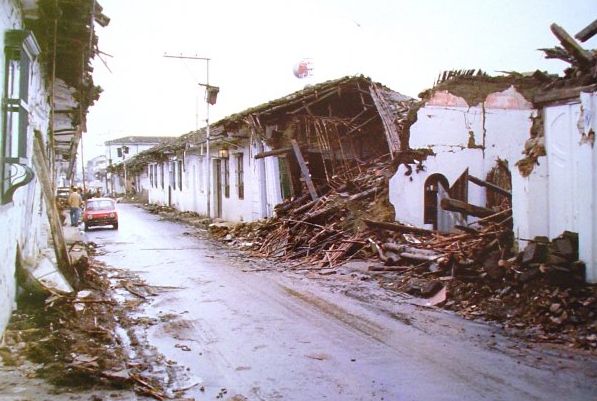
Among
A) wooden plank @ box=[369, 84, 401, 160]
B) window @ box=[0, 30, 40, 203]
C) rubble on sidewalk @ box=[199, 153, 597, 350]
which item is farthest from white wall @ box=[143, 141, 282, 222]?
Result: window @ box=[0, 30, 40, 203]

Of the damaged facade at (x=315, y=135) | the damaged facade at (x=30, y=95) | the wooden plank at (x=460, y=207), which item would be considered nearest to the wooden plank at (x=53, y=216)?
the damaged facade at (x=30, y=95)

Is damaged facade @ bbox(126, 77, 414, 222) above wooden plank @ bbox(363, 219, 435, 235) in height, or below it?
above

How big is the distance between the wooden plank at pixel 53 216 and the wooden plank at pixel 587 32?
7976 millimetres

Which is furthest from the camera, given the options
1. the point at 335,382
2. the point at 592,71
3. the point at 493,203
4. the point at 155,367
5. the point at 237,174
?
the point at 237,174

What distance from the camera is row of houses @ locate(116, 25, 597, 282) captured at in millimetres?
8172

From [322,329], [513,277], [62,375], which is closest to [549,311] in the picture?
[513,277]

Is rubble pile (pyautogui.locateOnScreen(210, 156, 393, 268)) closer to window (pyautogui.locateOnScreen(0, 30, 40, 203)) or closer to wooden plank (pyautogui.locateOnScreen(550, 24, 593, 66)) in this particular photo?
wooden plank (pyautogui.locateOnScreen(550, 24, 593, 66))

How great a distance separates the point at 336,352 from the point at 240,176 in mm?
18127

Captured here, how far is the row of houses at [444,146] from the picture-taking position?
8172 mm

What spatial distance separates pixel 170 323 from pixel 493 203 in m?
10.4

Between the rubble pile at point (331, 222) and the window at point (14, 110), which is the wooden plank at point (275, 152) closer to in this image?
the rubble pile at point (331, 222)

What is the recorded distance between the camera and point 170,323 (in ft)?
24.5

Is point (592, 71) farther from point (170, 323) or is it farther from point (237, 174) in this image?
point (237, 174)

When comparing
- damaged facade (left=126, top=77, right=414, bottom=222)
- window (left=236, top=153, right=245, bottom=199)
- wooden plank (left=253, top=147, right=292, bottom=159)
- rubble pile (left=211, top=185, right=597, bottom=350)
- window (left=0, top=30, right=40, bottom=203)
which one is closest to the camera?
window (left=0, top=30, right=40, bottom=203)
